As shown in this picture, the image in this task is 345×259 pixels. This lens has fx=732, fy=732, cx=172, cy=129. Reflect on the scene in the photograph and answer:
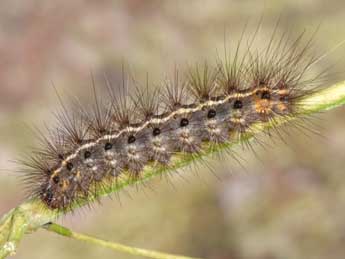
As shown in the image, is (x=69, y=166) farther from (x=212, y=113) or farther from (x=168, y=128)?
(x=212, y=113)

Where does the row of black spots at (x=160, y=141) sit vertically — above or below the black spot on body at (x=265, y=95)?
below

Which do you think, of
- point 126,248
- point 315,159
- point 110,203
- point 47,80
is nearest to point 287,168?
point 315,159

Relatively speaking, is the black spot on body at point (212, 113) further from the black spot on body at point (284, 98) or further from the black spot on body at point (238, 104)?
the black spot on body at point (284, 98)

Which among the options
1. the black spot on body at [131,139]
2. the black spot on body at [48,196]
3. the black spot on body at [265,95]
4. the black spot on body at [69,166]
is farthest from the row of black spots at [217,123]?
the black spot on body at [48,196]

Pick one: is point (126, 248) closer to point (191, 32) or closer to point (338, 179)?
point (338, 179)

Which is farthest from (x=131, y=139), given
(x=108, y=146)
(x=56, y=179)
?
(x=56, y=179)

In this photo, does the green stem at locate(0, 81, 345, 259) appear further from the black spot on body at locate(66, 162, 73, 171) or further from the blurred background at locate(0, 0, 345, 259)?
the blurred background at locate(0, 0, 345, 259)
